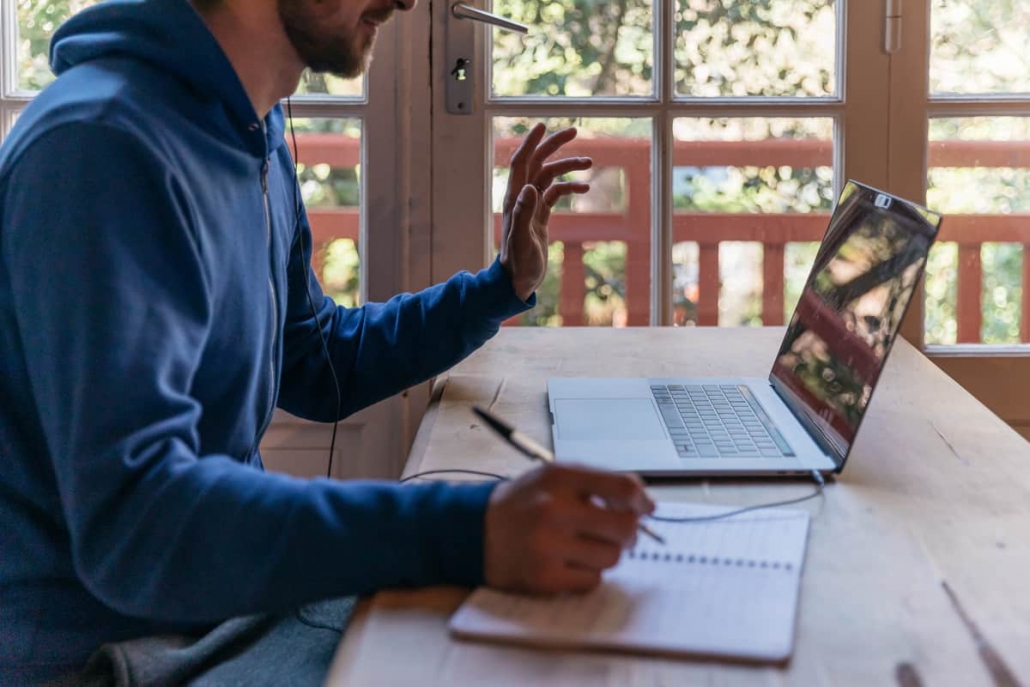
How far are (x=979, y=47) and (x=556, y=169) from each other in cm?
88

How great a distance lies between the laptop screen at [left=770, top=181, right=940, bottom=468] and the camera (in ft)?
3.46

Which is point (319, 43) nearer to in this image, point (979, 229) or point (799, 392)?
point (799, 392)

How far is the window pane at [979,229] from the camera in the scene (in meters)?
1.88

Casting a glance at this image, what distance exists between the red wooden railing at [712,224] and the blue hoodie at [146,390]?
790mm

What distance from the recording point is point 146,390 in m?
0.80

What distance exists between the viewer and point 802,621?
749mm

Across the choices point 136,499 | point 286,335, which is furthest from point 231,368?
point 286,335

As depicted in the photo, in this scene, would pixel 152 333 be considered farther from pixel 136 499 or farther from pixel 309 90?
pixel 309 90

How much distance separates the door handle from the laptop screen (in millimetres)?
644

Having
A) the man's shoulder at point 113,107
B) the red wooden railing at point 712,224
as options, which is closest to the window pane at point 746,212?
the red wooden railing at point 712,224

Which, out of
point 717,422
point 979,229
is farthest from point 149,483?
point 979,229

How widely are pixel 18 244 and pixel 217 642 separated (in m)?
0.37

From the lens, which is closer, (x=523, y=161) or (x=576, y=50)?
(x=523, y=161)

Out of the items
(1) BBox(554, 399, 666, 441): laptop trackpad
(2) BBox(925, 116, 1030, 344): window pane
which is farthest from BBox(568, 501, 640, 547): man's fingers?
(2) BBox(925, 116, 1030, 344): window pane
